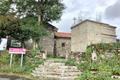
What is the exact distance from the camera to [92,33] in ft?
107

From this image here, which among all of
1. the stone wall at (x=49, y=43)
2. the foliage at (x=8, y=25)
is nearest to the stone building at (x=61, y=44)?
the stone wall at (x=49, y=43)

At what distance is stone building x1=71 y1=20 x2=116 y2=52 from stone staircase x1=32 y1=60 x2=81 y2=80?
11406 mm

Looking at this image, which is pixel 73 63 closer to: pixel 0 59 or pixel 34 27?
pixel 0 59

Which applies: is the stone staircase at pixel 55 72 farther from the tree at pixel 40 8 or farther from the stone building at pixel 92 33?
the tree at pixel 40 8

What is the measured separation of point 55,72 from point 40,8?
1553 centimetres

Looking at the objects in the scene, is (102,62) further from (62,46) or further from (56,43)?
(62,46)

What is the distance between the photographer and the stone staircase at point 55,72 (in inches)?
731

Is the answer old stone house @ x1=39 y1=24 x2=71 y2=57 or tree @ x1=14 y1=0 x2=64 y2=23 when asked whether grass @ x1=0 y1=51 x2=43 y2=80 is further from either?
old stone house @ x1=39 y1=24 x2=71 y2=57

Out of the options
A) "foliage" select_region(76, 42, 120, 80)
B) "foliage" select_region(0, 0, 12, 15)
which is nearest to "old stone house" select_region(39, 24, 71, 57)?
"foliage" select_region(0, 0, 12, 15)

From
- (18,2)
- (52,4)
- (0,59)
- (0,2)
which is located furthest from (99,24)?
(0,59)

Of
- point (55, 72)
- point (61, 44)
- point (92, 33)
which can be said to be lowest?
point (55, 72)

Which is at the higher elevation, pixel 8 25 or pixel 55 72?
pixel 8 25

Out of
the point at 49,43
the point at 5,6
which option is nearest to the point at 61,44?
the point at 49,43

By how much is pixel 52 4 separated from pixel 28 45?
286 inches
